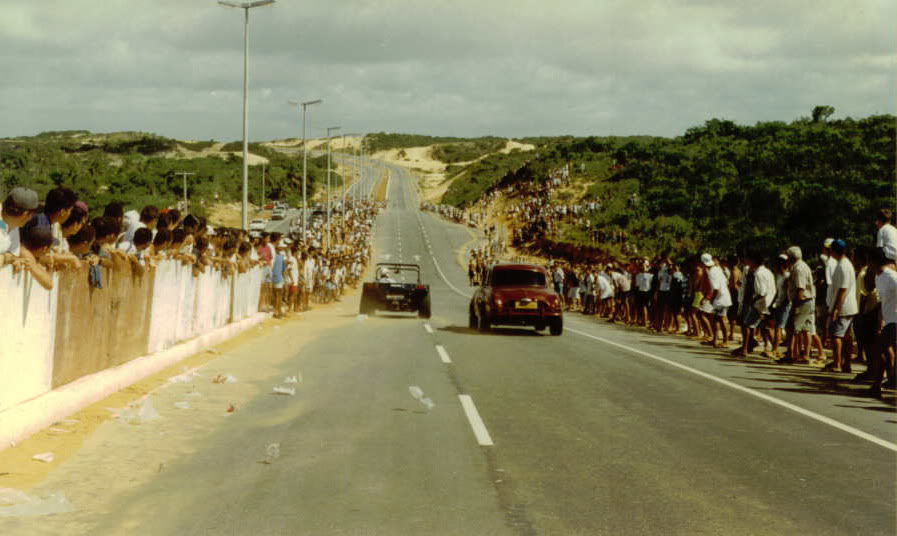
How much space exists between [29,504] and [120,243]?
663 centimetres

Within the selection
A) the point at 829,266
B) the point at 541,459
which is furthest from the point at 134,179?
the point at 541,459

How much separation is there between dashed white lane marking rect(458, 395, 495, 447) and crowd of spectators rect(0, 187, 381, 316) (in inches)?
166

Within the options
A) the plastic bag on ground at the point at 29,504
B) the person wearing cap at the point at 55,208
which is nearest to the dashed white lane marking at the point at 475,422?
the plastic bag on ground at the point at 29,504

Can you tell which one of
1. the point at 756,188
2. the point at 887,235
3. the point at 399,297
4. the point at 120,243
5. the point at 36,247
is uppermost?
the point at 756,188

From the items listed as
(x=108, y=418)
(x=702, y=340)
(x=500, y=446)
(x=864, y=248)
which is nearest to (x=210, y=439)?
(x=108, y=418)

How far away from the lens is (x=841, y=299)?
43.3 ft

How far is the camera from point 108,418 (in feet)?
29.2

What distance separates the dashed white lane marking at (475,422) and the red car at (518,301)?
9.47 meters

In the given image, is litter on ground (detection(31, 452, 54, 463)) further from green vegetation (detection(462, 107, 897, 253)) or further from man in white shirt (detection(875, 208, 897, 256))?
green vegetation (detection(462, 107, 897, 253))

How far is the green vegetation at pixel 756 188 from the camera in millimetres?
59844

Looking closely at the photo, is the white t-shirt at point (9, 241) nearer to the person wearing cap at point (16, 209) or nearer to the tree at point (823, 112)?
the person wearing cap at point (16, 209)

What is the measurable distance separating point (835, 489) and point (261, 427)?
5.21 metres

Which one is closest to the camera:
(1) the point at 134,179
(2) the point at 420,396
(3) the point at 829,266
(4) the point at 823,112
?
(2) the point at 420,396

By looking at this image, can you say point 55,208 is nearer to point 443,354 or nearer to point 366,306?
point 443,354
